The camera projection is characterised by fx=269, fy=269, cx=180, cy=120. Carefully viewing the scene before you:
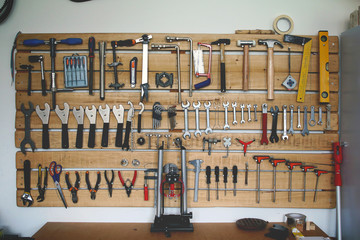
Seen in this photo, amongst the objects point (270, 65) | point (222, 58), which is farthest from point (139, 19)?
point (270, 65)

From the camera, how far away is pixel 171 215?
7.83ft

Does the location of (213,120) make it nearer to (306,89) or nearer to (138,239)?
(306,89)

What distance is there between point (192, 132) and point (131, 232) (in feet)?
3.32

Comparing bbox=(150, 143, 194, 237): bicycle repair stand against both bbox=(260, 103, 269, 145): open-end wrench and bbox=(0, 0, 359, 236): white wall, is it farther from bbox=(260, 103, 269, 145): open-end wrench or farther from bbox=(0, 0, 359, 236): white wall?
bbox=(0, 0, 359, 236): white wall

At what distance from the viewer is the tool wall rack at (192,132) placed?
96.9 inches

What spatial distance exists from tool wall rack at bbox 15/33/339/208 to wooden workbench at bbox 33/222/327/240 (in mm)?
182

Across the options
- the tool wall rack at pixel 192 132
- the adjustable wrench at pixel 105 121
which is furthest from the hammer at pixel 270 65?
the adjustable wrench at pixel 105 121

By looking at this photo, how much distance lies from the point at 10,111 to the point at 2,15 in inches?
35.3

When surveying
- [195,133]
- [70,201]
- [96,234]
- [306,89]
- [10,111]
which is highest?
[306,89]

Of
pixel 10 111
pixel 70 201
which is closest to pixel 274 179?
pixel 70 201

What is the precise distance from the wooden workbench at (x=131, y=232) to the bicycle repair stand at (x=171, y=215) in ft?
0.17

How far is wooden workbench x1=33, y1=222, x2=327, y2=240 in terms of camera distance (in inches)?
86.0

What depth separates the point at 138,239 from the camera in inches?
84.3

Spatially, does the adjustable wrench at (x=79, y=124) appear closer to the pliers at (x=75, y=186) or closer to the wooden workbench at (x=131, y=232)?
the pliers at (x=75, y=186)
